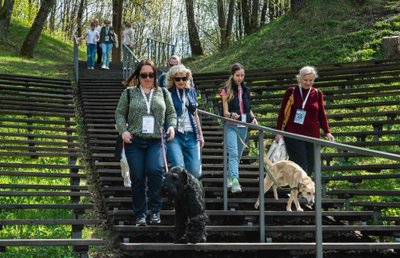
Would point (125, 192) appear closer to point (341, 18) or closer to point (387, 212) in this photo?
point (387, 212)

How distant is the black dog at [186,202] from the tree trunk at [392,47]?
47.9 feet

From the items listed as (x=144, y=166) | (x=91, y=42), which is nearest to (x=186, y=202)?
(x=144, y=166)

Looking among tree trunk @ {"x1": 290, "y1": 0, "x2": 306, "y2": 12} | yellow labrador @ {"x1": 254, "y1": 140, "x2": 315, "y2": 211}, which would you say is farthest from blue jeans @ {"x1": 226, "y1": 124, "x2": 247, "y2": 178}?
tree trunk @ {"x1": 290, "y1": 0, "x2": 306, "y2": 12}

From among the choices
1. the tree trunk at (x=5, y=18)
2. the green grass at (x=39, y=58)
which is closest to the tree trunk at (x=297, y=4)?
the green grass at (x=39, y=58)

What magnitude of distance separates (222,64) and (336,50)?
4674mm

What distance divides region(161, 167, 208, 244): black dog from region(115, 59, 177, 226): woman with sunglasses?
55 cm

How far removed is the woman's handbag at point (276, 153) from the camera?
6801 mm

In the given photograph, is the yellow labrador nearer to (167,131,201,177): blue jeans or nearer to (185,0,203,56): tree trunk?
(167,131,201,177): blue jeans

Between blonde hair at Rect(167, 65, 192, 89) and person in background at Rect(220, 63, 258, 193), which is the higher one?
blonde hair at Rect(167, 65, 192, 89)

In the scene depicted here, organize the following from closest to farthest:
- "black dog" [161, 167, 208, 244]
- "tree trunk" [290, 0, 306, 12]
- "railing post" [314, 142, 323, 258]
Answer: "railing post" [314, 142, 323, 258]
"black dog" [161, 167, 208, 244]
"tree trunk" [290, 0, 306, 12]

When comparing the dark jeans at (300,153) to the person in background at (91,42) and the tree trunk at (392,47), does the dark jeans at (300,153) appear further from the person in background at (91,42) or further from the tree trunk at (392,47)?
the person in background at (91,42)

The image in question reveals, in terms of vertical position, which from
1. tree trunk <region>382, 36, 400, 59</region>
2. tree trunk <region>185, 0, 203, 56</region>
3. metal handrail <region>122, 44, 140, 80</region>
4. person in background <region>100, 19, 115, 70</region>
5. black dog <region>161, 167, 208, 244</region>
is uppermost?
tree trunk <region>185, 0, 203, 56</region>

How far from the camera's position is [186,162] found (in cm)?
707

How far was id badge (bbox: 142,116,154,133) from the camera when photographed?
6336mm
